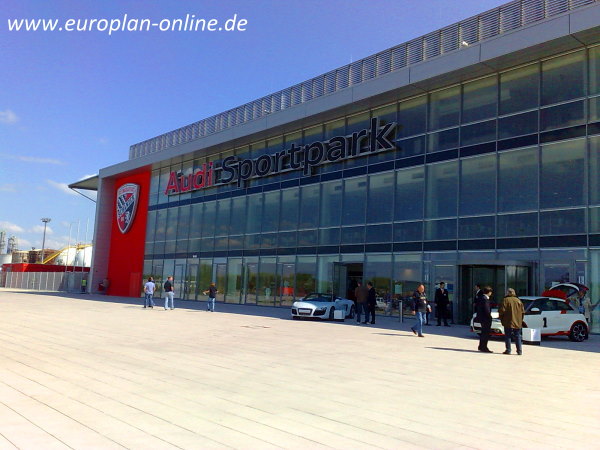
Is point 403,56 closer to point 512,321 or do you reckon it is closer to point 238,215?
point 238,215

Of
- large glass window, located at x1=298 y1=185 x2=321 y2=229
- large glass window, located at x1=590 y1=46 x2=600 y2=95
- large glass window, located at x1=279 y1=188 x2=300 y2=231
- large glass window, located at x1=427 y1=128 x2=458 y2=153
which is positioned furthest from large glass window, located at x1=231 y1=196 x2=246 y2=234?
large glass window, located at x1=590 y1=46 x2=600 y2=95

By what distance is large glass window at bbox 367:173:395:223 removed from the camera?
27375 mm

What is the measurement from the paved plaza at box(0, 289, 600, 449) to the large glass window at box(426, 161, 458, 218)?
10.4m

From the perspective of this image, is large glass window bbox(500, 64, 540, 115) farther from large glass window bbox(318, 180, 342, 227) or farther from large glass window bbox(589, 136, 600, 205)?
large glass window bbox(318, 180, 342, 227)

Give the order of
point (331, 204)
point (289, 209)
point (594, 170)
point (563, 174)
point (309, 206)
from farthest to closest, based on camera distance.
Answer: point (289, 209)
point (309, 206)
point (331, 204)
point (563, 174)
point (594, 170)

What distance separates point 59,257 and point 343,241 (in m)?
73.0

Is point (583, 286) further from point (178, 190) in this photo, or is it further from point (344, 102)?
point (178, 190)

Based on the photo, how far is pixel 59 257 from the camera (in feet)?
295

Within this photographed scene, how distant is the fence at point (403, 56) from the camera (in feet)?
74.6

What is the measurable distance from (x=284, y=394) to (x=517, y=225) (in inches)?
669

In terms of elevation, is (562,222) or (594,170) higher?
(594,170)

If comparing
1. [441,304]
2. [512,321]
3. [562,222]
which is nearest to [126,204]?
[441,304]

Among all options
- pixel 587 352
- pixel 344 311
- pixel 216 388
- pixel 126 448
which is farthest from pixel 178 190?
pixel 126 448

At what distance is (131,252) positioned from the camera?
46.5 meters
